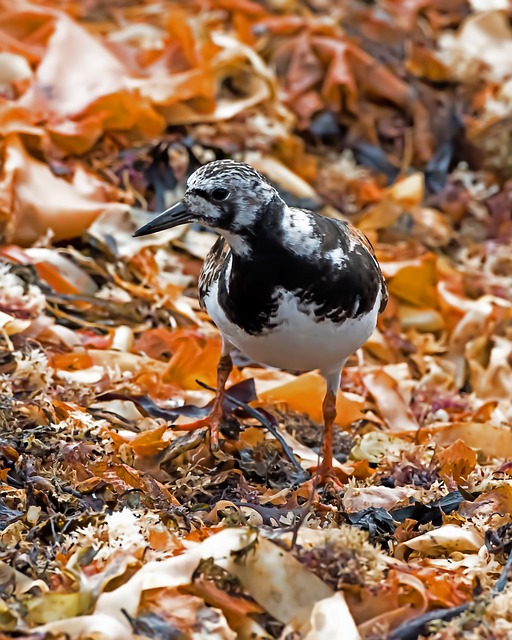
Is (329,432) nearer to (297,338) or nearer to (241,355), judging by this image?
(297,338)

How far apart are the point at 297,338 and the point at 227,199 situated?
393 mm

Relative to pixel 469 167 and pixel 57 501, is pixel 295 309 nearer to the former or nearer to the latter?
pixel 57 501

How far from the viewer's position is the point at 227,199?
277cm

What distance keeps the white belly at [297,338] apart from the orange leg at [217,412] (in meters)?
0.30

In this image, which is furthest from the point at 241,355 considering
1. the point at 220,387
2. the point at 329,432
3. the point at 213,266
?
the point at 213,266

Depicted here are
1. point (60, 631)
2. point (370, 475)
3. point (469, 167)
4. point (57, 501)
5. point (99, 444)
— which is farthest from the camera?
point (469, 167)

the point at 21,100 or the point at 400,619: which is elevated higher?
the point at 400,619

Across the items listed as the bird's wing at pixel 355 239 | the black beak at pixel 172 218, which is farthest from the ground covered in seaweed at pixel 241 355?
the black beak at pixel 172 218

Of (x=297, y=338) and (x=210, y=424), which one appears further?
(x=210, y=424)

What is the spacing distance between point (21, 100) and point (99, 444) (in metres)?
2.23

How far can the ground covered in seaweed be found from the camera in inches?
94.4

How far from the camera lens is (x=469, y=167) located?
589cm

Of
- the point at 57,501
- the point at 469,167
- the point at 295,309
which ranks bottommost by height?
the point at 469,167

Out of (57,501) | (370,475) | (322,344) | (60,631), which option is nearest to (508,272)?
(370,475)
